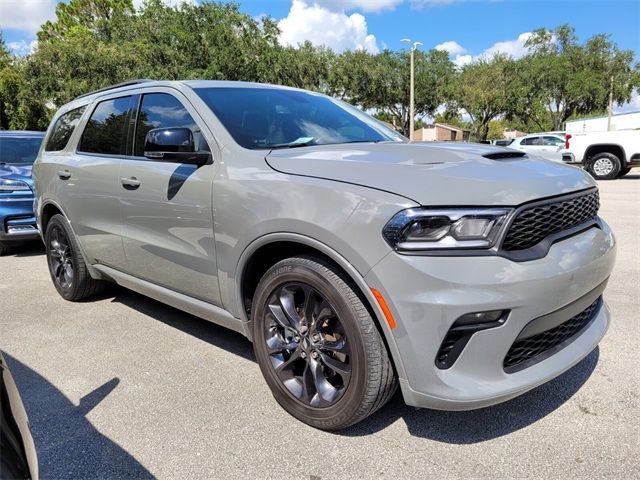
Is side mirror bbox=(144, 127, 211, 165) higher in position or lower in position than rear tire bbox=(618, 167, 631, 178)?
higher

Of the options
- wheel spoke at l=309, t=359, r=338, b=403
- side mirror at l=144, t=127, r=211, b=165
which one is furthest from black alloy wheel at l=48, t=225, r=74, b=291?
wheel spoke at l=309, t=359, r=338, b=403

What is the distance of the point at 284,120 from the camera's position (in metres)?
3.28

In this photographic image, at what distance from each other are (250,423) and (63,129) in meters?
3.54

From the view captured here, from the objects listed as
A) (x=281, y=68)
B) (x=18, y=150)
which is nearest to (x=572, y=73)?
(x=281, y=68)

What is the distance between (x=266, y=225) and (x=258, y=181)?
0.25 m

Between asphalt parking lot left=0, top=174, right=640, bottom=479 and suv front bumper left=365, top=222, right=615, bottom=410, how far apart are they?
408 millimetres

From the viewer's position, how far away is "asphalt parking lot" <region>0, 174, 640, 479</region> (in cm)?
226

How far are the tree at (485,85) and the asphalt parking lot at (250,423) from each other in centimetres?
3522

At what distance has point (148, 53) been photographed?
28000 mm

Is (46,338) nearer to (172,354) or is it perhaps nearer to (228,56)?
(172,354)

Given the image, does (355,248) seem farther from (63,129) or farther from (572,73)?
(572,73)

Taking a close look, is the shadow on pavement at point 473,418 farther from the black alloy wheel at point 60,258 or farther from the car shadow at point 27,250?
the car shadow at point 27,250

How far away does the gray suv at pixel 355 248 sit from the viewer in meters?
2.03

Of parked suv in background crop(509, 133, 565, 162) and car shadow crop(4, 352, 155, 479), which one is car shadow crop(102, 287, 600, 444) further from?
parked suv in background crop(509, 133, 565, 162)
